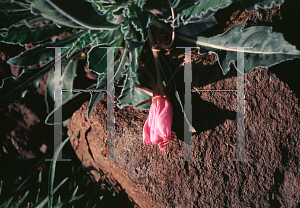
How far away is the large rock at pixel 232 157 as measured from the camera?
2.55ft

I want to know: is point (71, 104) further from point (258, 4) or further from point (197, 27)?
point (258, 4)

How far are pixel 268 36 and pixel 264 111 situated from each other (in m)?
0.26

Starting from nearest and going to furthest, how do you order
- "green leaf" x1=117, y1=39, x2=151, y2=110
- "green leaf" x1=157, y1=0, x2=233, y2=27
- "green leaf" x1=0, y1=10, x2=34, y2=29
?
"green leaf" x1=157, y1=0, x2=233, y2=27 → "green leaf" x1=117, y1=39, x2=151, y2=110 → "green leaf" x1=0, y1=10, x2=34, y2=29

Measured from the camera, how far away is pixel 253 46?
67 cm

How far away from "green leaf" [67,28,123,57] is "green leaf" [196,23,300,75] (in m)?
0.30

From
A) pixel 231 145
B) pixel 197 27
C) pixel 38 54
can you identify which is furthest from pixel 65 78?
pixel 231 145

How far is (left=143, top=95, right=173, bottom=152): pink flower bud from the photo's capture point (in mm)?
664

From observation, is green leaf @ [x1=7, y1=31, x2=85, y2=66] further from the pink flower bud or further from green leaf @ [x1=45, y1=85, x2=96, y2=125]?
the pink flower bud

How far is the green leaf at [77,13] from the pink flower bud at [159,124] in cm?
27

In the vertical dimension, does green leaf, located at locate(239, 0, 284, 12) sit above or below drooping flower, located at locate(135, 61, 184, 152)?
above

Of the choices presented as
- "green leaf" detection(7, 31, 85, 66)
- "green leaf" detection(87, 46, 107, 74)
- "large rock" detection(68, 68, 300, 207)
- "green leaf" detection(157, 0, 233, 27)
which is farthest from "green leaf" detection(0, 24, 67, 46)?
"large rock" detection(68, 68, 300, 207)

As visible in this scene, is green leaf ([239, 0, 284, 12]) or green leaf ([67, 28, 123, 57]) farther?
green leaf ([67, 28, 123, 57])

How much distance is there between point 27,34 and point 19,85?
0.65ft

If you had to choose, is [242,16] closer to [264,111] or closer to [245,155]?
[264,111]
